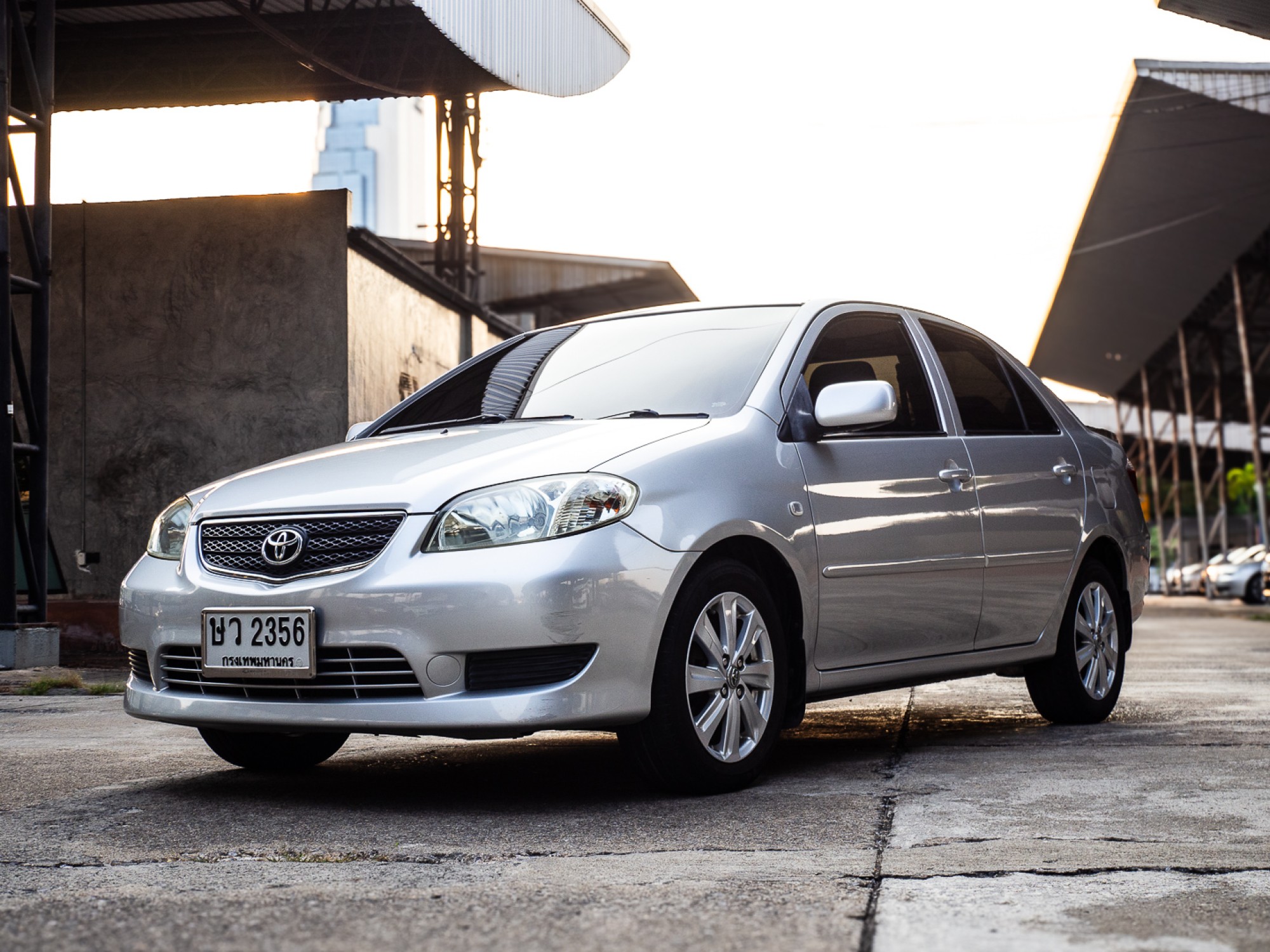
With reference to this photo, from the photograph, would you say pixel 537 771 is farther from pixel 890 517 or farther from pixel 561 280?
pixel 561 280

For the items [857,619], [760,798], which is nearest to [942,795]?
[760,798]

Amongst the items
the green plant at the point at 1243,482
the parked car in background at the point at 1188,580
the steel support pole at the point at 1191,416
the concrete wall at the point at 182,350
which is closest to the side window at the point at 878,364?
the concrete wall at the point at 182,350

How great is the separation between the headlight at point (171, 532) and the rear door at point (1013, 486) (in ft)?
9.09

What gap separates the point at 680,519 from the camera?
4.20 metres

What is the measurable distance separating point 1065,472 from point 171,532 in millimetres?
3486

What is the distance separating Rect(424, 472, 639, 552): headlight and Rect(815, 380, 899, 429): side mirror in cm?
95

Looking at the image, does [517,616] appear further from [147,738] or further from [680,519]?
[147,738]

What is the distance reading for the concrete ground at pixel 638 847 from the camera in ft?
8.90

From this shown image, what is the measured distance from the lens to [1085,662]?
6.28 metres

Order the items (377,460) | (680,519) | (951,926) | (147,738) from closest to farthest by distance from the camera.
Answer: (951,926) → (680,519) → (377,460) → (147,738)

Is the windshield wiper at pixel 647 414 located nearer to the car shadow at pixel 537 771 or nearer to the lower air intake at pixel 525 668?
the lower air intake at pixel 525 668

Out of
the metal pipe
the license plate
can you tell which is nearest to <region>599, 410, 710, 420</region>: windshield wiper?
the license plate

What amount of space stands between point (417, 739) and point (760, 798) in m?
2.14

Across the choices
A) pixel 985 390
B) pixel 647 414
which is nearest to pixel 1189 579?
pixel 985 390
